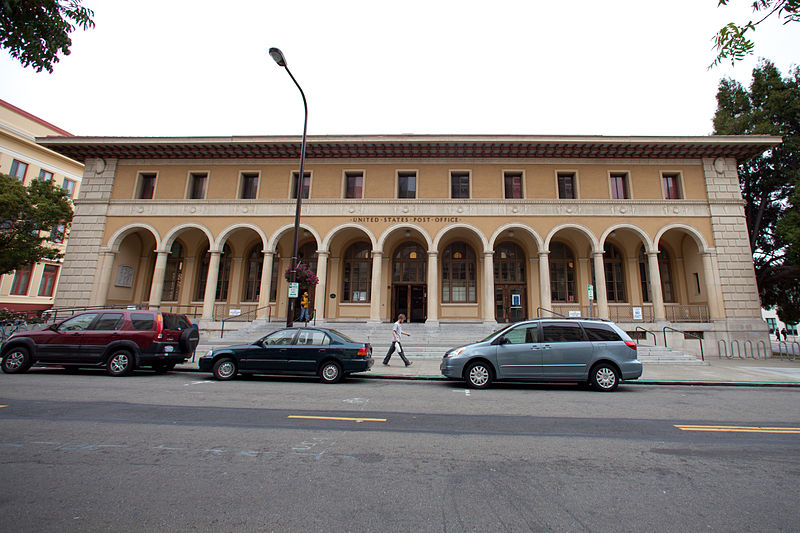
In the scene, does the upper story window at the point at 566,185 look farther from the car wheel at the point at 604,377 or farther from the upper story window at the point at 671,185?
the car wheel at the point at 604,377

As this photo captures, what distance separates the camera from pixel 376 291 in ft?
64.1

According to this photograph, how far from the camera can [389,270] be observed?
22.0 meters

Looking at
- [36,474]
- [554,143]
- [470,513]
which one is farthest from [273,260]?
[470,513]

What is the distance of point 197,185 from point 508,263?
19956 mm

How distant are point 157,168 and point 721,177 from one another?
3292 centimetres

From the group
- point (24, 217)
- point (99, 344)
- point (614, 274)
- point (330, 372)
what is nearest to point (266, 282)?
point (99, 344)

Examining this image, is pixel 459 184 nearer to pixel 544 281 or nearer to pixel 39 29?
pixel 544 281

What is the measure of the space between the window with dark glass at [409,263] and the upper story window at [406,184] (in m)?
3.13

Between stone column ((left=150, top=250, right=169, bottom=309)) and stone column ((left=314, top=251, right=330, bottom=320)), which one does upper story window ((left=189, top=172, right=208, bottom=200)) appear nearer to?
stone column ((left=150, top=250, right=169, bottom=309))

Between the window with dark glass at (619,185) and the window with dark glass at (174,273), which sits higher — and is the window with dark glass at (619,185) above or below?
above

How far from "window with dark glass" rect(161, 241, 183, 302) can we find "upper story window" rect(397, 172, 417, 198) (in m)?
14.5

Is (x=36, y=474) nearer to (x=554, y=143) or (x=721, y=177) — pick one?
(x=554, y=143)

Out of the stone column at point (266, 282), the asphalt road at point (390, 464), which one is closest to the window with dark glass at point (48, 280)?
the stone column at point (266, 282)

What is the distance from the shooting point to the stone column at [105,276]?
65.6 ft
